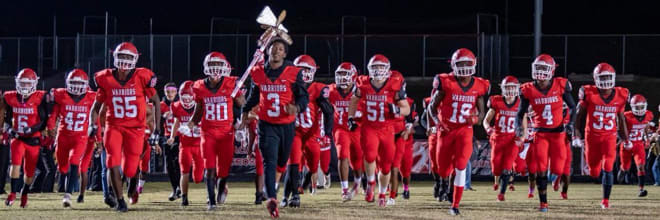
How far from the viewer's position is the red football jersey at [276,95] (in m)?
11.6

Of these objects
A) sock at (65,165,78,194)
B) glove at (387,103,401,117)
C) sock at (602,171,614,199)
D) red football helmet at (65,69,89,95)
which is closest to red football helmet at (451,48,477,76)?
Answer: glove at (387,103,401,117)

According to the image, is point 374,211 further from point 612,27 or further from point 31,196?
point 612,27

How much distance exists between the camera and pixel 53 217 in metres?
11.7

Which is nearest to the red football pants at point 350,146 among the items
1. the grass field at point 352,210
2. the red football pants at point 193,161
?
the grass field at point 352,210

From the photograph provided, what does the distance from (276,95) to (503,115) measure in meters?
6.02

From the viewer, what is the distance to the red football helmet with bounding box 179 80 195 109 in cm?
1514

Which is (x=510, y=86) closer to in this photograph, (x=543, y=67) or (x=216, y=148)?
(x=543, y=67)

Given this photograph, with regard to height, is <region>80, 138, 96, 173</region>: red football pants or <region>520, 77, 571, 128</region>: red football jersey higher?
<region>520, 77, 571, 128</region>: red football jersey

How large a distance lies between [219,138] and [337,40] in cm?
1451

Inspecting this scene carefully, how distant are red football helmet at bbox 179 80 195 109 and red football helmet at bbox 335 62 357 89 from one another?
219cm

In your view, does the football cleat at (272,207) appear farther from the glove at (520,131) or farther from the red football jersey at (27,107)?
the red football jersey at (27,107)

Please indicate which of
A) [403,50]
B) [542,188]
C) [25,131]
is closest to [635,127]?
[542,188]

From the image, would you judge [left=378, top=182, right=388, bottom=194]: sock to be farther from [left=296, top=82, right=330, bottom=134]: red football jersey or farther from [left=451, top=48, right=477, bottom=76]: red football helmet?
[left=451, top=48, right=477, bottom=76]: red football helmet

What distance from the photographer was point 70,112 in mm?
14445
